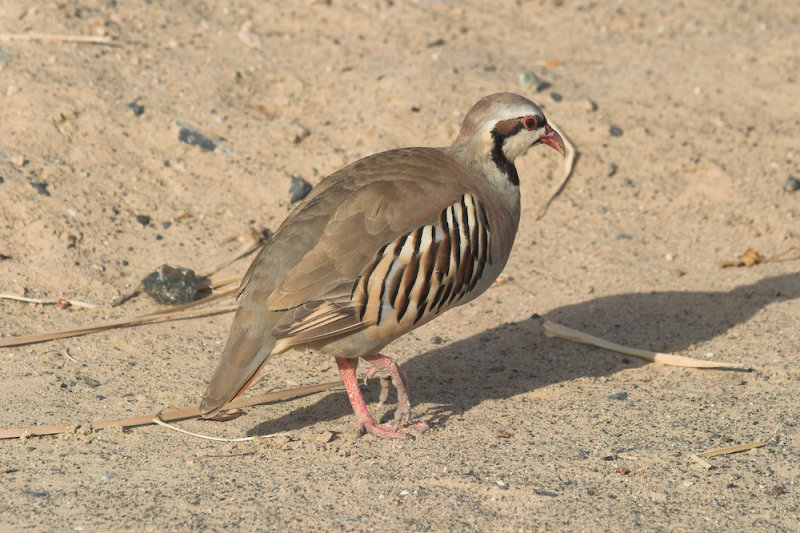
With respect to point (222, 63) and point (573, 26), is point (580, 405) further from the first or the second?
point (573, 26)

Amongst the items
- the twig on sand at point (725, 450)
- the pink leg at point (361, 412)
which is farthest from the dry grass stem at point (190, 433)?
the twig on sand at point (725, 450)

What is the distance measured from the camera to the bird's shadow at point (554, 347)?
5789 millimetres

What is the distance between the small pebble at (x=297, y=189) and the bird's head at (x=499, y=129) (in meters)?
2.55

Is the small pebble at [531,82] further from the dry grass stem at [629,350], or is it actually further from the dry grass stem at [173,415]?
the dry grass stem at [173,415]

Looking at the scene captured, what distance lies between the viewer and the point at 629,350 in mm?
6375

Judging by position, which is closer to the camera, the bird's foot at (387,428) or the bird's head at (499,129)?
the bird's foot at (387,428)

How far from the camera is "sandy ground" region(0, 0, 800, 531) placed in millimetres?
4535

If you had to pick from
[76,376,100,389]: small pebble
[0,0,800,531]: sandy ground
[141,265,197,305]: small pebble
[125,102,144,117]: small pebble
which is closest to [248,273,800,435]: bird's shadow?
[0,0,800,531]: sandy ground

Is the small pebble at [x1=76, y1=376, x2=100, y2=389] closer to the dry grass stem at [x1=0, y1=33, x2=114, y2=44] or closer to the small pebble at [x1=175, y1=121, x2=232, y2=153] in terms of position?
the small pebble at [x1=175, y1=121, x2=232, y2=153]

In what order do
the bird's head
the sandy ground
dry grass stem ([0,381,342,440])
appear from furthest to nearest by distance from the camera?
the bird's head, dry grass stem ([0,381,342,440]), the sandy ground

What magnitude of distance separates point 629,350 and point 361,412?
208cm

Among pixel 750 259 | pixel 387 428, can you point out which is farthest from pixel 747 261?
pixel 387 428

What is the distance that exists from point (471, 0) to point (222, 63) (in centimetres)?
348

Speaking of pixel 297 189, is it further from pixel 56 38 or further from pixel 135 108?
pixel 56 38
